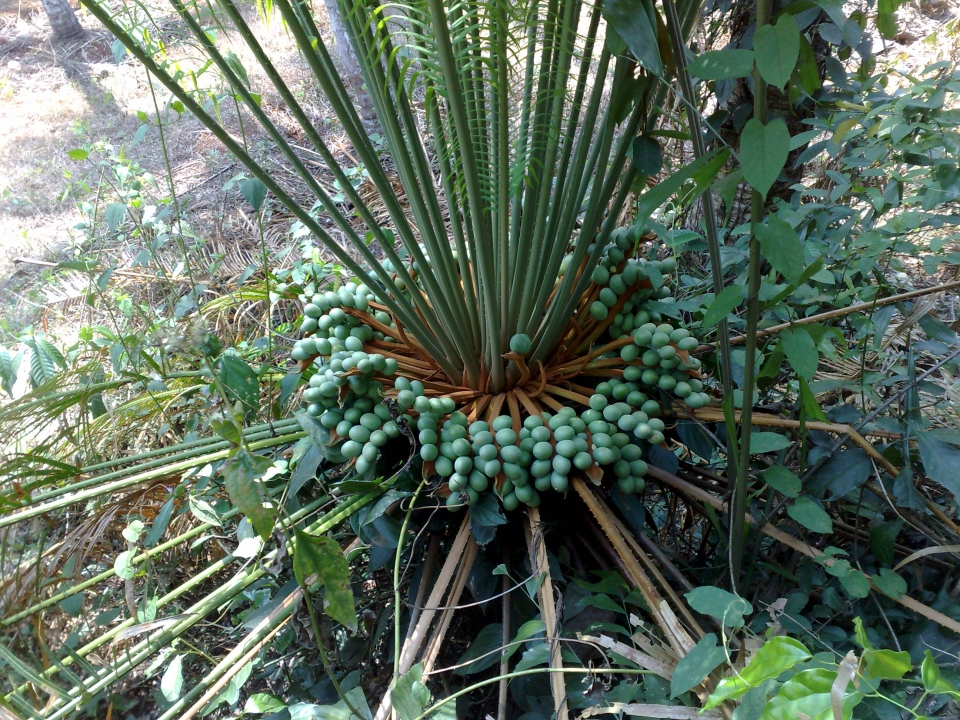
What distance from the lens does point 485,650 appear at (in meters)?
0.82

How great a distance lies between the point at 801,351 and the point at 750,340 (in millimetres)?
52

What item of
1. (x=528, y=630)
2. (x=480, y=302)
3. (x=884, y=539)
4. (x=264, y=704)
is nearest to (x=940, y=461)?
(x=884, y=539)

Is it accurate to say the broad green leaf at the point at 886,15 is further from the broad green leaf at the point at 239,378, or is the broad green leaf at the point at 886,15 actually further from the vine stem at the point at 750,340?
the broad green leaf at the point at 239,378

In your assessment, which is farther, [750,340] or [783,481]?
[783,481]

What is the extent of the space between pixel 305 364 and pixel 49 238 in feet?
7.99

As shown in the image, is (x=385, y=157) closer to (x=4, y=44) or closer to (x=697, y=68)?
(x=697, y=68)

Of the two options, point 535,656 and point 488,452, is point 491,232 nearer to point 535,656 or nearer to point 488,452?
point 488,452

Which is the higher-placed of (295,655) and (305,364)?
(305,364)

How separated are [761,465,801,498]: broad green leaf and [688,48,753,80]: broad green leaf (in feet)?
1.48

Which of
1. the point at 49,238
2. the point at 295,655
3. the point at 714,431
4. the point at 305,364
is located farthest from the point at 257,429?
the point at 49,238

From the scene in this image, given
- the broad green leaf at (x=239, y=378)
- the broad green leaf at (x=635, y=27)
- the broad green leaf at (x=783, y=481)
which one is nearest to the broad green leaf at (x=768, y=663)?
the broad green leaf at (x=783, y=481)

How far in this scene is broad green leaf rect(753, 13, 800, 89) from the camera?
482 millimetres

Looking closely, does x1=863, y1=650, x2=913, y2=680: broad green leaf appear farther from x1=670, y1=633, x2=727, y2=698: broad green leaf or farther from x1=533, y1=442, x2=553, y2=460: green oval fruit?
x1=533, y1=442, x2=553, y2=460: green oval fruit

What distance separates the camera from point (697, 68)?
21.0 inches
